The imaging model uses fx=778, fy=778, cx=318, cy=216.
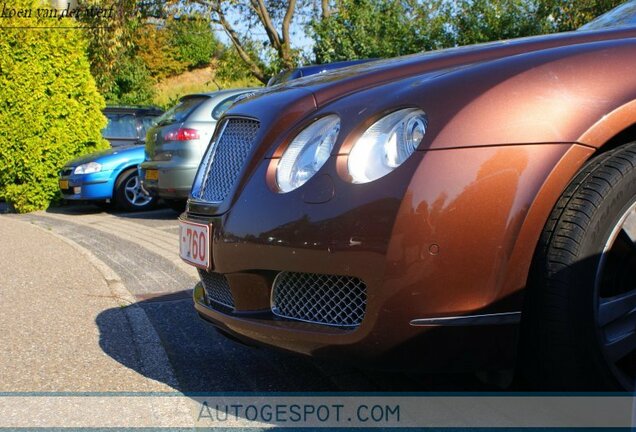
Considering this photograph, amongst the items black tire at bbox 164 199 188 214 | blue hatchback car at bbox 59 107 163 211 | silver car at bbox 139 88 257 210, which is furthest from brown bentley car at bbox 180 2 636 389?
blue hatchback car at bbox 59 107 163 211

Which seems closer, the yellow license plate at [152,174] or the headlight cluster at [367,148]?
the headlight cluster at [367,148]

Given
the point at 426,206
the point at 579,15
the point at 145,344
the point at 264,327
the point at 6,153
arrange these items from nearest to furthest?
1. the point at 426,206
2. the point at 264,327
3. the point at 145,344
4. the point at 6,153
5. the point at 579,15

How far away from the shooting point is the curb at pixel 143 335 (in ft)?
11.3

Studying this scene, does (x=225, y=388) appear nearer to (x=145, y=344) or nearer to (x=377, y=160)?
(x=145, y=344)

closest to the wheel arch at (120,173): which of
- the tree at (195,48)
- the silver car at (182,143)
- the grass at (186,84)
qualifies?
the silver car at (182,143)

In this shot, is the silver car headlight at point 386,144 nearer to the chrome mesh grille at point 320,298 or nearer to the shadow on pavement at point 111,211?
the chrome mesh grille at point 320,298

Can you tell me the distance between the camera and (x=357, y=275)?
7.82 ft

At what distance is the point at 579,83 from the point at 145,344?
2.48 meters

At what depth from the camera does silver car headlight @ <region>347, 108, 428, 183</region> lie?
2402 millimetres

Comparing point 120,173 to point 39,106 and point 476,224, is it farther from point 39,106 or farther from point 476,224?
point 476,224

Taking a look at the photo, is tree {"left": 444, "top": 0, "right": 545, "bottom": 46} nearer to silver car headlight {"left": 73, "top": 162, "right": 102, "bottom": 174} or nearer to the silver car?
the silver car

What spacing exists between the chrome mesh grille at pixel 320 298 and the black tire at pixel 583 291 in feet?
1.74

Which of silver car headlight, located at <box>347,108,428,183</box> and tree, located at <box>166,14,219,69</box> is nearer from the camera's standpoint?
silver car headlight, located at <box>347,108,428,183</box>

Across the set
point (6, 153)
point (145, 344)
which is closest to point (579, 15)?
point (6, 153)
